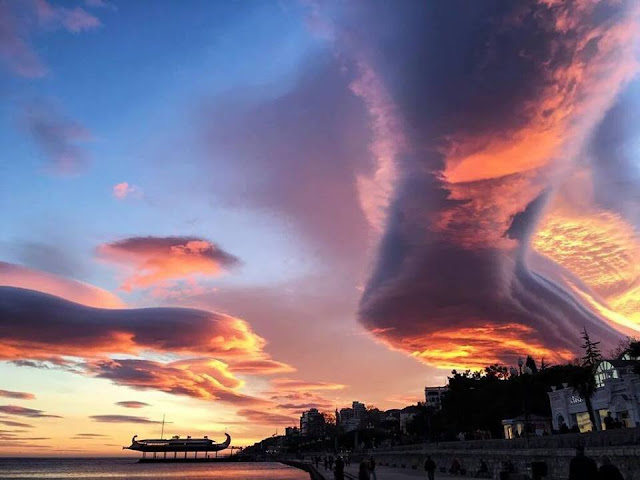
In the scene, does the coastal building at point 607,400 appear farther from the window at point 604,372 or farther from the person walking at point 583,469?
the person walking at point 583,469

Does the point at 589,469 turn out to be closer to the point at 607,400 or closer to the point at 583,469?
the point at 583,469

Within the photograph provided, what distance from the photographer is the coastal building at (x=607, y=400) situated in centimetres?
5247

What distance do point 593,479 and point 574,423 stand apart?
6496 centimetres

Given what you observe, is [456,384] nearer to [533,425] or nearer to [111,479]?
[533,425]

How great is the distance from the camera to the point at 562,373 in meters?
84.0

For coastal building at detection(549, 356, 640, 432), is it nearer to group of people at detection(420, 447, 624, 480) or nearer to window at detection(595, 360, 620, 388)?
window at detection(595, 360, 620, 388)

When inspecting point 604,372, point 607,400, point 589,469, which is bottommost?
point 589,469

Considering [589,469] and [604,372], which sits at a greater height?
[604,372]

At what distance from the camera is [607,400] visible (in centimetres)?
5678

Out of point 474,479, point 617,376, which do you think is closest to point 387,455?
point 617,376

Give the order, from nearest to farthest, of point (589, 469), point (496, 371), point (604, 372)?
point (589, 469) < point (604, 372) < point (496, 371)

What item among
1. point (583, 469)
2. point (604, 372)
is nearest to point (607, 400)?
point (604, 372)

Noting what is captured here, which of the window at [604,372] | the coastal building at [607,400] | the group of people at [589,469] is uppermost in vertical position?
the window at [604,372]

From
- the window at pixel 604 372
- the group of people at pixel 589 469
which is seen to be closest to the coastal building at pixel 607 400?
the window at pixel 604 372
